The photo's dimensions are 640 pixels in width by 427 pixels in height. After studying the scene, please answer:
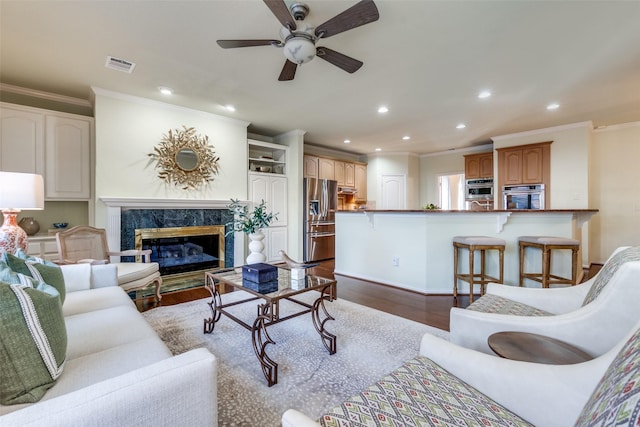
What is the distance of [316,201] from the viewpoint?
5.95m

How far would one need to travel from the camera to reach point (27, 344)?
0.90m

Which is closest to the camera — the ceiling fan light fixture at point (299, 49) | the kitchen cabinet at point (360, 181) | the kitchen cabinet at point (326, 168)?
the ceiling fan light fixture at point (299, 49)

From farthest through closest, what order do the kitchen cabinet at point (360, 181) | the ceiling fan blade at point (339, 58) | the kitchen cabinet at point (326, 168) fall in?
1. the kitchen cabinet at point (360, 181)
2. the kitchen cabinet at point (326, 168)
3. the ceiling fan blade at point (339, 58)

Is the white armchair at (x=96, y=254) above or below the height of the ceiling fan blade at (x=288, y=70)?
below

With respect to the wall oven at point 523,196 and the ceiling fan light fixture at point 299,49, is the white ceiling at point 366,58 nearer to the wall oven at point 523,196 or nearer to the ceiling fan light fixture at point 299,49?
the ceiling fan light fixture at point 299,49

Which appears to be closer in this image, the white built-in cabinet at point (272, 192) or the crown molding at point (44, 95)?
the crown molding at point (44, 95)

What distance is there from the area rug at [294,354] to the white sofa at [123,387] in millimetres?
604

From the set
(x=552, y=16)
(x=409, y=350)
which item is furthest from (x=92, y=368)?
(x=552, y=16)

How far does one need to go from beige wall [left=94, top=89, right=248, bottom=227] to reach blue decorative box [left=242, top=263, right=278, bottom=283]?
2647mm

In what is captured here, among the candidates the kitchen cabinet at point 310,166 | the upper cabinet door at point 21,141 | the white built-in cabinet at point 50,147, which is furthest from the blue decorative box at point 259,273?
the kitchen cabinet at point 310,166

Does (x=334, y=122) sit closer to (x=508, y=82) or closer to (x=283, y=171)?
(x=283, y=171)

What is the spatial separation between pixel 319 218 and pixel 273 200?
1.18 m

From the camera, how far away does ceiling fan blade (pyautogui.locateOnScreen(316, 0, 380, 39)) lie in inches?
69.0

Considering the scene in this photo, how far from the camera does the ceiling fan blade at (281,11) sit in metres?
1.75
